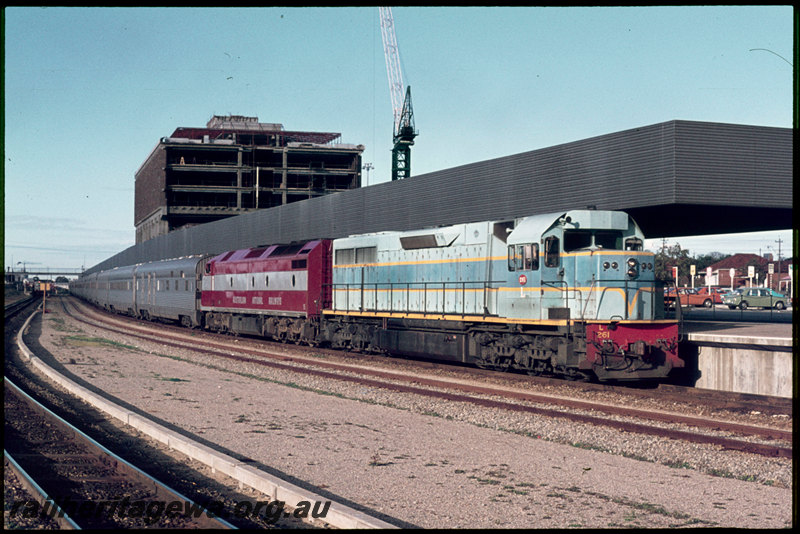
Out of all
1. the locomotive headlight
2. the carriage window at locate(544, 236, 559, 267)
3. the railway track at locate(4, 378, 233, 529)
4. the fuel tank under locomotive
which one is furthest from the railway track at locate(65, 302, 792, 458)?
the railway track at locate(4, 378, 233, 529)

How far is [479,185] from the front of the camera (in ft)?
95.8

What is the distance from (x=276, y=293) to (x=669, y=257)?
77.8 m

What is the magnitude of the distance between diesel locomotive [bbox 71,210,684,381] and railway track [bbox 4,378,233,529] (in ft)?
33.9

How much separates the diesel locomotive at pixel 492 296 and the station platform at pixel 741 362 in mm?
1883

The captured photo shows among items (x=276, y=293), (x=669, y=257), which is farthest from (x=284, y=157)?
(x=276, y=293)

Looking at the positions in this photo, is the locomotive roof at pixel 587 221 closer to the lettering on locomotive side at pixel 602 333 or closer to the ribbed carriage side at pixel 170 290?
the lettering on locomotive side at pixel 602 333

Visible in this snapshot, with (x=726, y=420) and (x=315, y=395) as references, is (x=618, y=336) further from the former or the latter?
(x=315, y=395)

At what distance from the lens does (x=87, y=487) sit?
8.22 metres

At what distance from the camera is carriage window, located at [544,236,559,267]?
667 inches

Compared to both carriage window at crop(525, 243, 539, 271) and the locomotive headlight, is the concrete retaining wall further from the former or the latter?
carriage window at crop(525, 243, 539, 271)

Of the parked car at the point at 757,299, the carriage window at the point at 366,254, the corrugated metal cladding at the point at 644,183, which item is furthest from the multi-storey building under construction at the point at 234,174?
the carriage window at the point at 366,254

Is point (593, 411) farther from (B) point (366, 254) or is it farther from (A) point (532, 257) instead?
(B) point (366, 254)

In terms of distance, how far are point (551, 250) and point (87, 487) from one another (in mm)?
11547

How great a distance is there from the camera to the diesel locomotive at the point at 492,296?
16.3m
